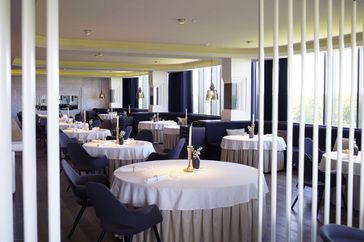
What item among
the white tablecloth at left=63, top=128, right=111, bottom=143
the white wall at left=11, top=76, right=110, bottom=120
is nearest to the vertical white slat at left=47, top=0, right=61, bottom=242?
the white tablecloth at left=63, top=128, right=111, bottom=143

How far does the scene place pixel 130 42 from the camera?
26.3 feet

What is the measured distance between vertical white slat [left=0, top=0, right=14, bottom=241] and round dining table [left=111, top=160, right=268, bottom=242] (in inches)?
59.4

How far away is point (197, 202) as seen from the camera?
3020mm

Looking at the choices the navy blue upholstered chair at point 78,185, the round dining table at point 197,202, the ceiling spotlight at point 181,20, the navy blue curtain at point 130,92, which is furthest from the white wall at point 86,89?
the round dining table at point 197,202

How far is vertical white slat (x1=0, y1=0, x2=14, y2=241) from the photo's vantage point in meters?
1.62

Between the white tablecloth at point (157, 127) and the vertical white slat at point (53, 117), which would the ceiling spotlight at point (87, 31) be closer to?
the white tablecloth at point (157, 127)

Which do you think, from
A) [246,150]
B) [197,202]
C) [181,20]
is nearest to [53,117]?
[197,202]

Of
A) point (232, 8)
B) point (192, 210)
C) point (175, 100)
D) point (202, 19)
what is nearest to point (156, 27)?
point (202, 19)

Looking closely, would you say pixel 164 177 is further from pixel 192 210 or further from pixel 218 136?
pixel 218 136

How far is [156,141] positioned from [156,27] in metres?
5.51

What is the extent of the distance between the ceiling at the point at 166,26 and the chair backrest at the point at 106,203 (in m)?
1.91

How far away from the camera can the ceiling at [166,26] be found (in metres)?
4.82

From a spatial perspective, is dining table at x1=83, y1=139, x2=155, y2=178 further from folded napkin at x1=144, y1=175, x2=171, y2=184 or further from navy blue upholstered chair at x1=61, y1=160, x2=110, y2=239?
folded napkin at x1=144, y1=175, x2=171, y2=184

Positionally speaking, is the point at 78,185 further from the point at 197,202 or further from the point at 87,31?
the point at 87,31
